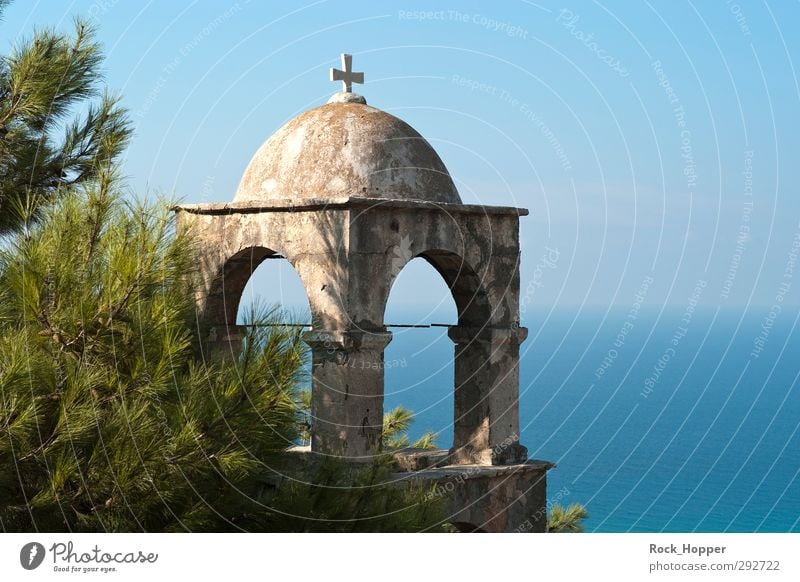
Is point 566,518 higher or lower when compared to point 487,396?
lower

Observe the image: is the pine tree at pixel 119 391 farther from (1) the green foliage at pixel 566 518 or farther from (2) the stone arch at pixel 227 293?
(1) the green foliage at pixel 566 518

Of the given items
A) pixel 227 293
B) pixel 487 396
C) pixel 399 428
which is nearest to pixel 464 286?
pixel 487 396

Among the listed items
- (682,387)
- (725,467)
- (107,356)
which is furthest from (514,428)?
(682,387)

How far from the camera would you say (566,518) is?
16297mm

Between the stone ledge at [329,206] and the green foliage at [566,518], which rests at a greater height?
the stone ledge at [329,206]

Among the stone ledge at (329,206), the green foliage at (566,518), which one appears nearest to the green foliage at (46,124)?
the stone ledge at (329,206)

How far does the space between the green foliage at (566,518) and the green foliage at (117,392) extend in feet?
24.8

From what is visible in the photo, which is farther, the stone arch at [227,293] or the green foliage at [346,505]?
the stone arch at [227,293]

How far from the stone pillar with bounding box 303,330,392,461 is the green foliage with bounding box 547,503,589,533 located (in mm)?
5842

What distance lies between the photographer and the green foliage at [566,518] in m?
16.1

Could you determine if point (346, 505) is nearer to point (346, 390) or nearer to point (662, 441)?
point (346, 390)

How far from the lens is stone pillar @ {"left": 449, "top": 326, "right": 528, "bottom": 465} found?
1166 centimetres

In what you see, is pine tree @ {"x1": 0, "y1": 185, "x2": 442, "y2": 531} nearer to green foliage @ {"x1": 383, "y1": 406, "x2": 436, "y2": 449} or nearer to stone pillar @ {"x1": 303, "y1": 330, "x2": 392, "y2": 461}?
stone pillar @ {"x1": 303, "y1": 330, "x2": 392, "y2": 461}

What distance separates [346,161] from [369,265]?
2.87ft
